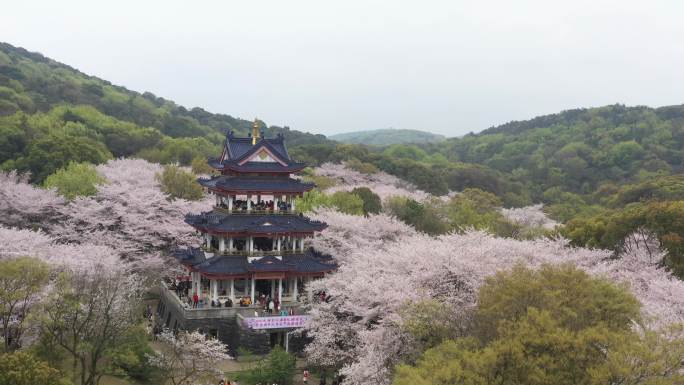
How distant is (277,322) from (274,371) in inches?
187

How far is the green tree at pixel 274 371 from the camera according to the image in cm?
2942

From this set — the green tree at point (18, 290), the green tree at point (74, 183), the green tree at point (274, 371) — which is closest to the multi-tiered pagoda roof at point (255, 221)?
the green tree at point (274, 371)

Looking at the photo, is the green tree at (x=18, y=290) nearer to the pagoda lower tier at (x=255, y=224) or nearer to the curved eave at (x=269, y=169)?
the pagoda lower tier at (x=255, y=224)

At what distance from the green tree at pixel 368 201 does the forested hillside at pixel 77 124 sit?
27765mm

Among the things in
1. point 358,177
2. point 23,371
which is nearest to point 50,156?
point 358,177

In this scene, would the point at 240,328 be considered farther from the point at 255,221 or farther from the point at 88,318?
the point at 88,318

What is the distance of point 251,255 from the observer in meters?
36.8

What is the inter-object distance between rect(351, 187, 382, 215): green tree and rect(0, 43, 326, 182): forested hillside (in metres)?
27.8

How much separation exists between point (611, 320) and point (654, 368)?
15.3 ft

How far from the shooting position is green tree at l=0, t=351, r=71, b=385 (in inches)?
800

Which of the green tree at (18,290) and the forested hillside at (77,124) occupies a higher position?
the forested hillside at (77,124)

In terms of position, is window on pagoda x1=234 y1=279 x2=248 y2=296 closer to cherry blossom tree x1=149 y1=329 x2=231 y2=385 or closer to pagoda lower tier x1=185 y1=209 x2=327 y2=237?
pagoda lower tier x1=185 y1=209 x2=327 y2=237

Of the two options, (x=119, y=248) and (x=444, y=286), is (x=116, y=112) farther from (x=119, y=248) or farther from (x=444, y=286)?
(x=444, y=286)

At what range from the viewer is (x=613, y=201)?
75812 millimetres
